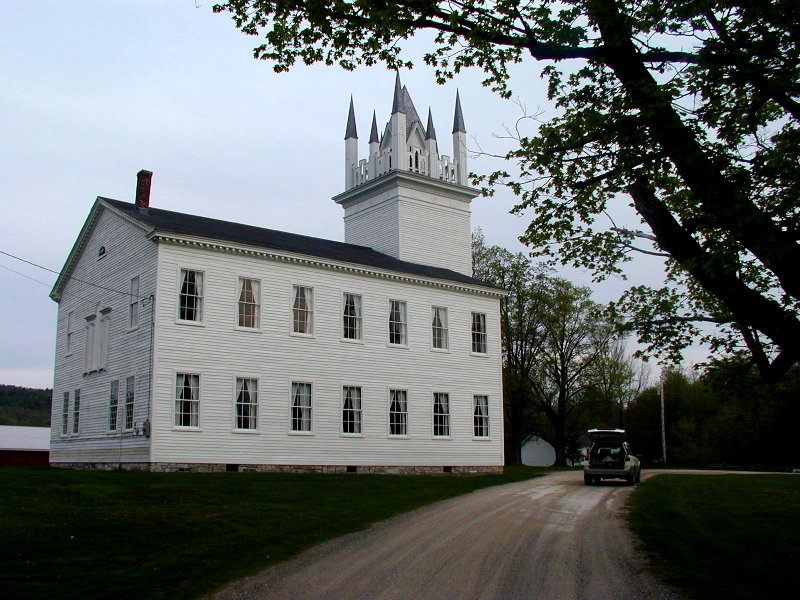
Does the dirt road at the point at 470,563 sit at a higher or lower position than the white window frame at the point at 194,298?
lower

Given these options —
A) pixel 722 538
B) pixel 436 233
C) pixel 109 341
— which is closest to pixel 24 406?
pixel 436 233

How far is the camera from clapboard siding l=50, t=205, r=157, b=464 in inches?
1188

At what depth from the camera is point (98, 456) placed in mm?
32500

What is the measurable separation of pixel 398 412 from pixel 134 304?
11627mm

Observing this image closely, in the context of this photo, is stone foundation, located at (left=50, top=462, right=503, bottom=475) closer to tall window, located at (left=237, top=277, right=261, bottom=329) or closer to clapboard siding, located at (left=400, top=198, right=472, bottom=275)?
tall window, located at (left=237, top=277, right=261, bottom=329)

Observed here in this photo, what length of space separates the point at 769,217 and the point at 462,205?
109 feet

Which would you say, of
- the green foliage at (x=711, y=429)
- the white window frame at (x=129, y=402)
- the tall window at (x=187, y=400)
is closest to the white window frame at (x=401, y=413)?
the tall window at (x=187, y=400)

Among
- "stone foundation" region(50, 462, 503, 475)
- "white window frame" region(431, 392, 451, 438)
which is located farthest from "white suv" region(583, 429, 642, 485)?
"white window frame" region(431, 392, 451, 438)

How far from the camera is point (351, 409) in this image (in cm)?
3462

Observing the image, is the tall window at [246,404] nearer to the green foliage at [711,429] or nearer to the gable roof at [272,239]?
the gable roof at [272,239]

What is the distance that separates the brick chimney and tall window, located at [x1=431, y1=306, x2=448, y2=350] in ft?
42.9

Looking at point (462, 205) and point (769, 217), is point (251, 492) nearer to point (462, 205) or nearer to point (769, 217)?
point (769, 217)

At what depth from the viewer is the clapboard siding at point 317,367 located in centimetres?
2997

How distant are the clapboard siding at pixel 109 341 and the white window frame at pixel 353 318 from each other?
26.8ft
